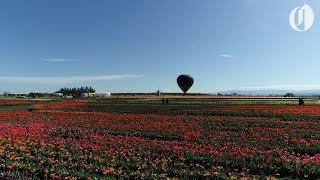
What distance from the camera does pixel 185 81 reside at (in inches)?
3711

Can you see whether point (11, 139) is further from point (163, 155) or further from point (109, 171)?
point (109, 171)

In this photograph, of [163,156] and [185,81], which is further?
[185,81]

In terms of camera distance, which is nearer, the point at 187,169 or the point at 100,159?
the point at 187,169

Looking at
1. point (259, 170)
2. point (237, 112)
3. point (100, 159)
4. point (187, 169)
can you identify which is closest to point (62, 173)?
point (100, 159)

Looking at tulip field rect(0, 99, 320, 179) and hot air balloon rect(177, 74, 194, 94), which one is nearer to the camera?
tulip field rect(0, 99, 320, 179)

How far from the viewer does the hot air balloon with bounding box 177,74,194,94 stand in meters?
93.6

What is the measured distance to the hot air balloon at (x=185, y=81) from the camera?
9362 cm

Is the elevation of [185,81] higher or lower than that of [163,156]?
higher

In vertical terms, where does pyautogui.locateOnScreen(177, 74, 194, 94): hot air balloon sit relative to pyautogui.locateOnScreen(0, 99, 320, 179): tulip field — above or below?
above

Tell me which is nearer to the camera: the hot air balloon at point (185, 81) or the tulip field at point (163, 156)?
the tulip field at point (163, 156)

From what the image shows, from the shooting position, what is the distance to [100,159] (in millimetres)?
17234

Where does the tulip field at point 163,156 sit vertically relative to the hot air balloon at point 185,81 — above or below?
below

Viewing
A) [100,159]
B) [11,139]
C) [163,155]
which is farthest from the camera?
[11,139]

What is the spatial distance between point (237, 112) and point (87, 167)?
115ft
